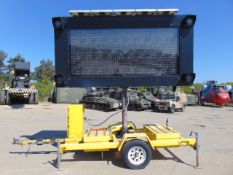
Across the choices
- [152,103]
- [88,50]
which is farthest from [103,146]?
[152,103]

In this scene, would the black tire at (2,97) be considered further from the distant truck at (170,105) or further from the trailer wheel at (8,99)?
the distant truck at (170,105)

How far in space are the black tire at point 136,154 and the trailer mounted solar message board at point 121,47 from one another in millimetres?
1406

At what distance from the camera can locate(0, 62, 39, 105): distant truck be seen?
27.7 meters

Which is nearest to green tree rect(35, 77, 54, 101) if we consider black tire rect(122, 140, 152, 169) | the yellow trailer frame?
the yellow trailer frame

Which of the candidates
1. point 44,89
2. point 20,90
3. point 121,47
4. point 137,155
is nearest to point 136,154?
point 137,155

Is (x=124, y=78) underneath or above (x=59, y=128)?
above

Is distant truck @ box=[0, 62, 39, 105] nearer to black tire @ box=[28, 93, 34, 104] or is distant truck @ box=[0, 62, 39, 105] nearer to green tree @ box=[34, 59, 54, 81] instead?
black tire @ box=[28, 93, 34, 104]

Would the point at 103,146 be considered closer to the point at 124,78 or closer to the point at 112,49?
the point at 124,78

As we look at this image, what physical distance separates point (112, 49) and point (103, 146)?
2.16m

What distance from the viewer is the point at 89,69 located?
25.1 ft

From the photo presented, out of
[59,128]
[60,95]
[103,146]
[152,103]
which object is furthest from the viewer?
[60,95]

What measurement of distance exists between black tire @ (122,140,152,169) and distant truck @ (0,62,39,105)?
21725mm

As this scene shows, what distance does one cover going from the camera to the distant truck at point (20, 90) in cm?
2770

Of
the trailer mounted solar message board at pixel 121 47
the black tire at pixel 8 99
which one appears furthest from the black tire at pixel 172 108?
the trailer mounted solar message board at pixel 121 47
